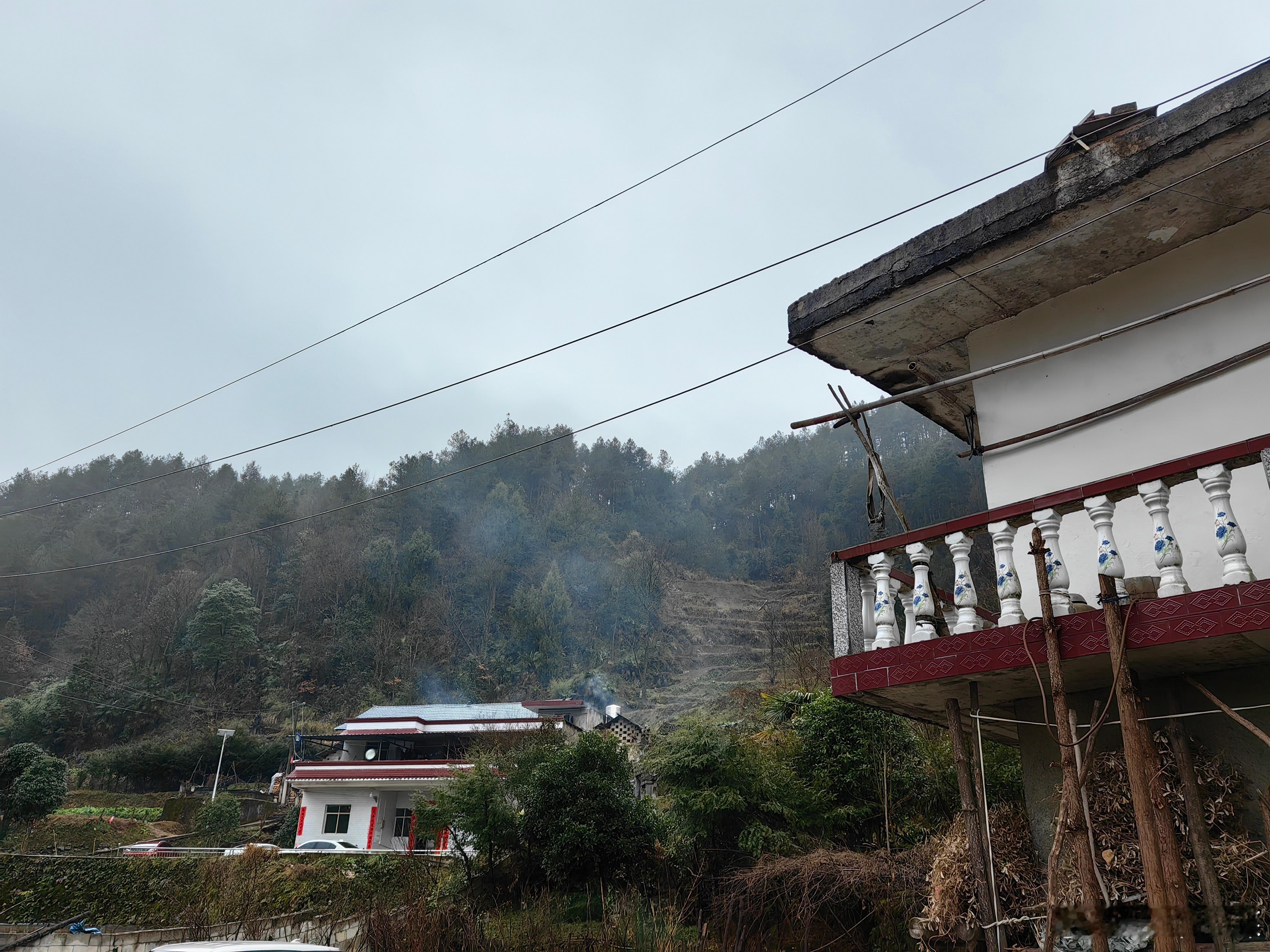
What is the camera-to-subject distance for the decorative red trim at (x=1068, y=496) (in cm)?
448

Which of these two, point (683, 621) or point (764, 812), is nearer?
point (764, 812)

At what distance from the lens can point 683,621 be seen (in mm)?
73938

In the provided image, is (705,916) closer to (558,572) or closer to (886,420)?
(558,572)

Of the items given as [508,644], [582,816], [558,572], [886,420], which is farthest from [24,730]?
[886,420]

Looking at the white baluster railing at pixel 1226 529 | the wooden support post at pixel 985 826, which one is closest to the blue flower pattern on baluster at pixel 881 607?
the wooden support post at pixel 985 826

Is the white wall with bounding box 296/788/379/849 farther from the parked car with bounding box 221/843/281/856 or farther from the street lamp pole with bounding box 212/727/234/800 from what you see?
the street lamp pole with bounding box 212/727/234/800

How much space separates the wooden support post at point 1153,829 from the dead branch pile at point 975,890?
1.30 meters

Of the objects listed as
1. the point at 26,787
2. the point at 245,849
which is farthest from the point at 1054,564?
the point at 26,787

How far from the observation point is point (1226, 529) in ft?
14.6

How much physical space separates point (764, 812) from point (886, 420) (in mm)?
72322

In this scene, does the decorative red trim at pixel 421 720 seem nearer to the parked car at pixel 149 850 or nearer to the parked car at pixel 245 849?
the parked car at pixel 245 849

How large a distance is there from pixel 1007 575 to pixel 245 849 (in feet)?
79.2

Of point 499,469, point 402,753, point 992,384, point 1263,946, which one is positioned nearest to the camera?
point 1263,946

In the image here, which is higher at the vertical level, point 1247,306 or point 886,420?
point 886,420
